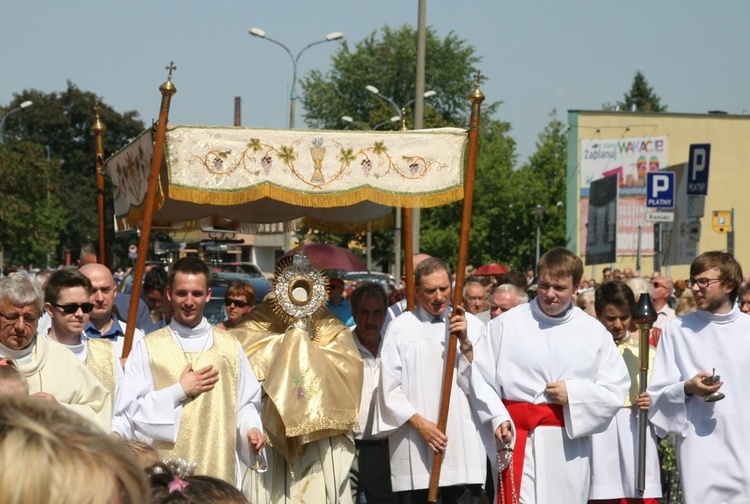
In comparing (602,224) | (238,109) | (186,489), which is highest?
(238,109)

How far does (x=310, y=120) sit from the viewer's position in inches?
2350

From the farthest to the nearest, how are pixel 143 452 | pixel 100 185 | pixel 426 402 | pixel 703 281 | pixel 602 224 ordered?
1. pixel 602 224
2. pixel 100 185
3. pixel 426 402
4. pixel 703 281
5. pixel 143 452

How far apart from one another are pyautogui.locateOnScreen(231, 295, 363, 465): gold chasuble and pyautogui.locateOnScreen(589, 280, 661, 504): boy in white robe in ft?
4.83

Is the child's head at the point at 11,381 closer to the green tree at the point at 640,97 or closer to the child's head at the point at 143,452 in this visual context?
the child's head at the point at 143,452

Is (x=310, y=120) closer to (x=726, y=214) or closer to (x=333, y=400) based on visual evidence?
(x=726, y=214)

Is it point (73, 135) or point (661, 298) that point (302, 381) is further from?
point (73, 135)

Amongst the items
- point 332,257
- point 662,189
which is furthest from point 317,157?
point 662,189

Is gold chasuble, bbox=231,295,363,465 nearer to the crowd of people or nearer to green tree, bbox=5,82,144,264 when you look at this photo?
the crowd of people

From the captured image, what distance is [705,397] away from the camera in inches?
238

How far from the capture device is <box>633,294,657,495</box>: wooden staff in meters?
6.32

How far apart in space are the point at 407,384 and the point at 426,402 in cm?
15

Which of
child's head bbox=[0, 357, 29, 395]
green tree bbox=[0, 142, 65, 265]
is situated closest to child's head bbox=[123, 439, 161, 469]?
child's head bbox=[0, 357, 29, 395]

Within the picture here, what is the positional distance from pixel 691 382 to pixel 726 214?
8.90 meters

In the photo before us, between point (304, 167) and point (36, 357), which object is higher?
point (304, 167)
